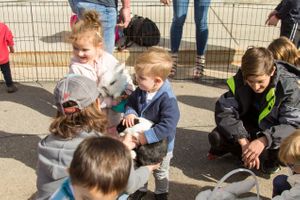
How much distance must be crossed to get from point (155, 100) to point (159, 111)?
75 millimetres

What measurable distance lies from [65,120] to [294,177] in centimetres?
140

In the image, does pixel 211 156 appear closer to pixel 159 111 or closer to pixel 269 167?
pixel 269 167

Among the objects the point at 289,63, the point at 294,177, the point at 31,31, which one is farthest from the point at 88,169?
the point at 31,31

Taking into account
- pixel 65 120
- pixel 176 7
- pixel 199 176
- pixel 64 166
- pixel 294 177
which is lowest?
pixel 199 176

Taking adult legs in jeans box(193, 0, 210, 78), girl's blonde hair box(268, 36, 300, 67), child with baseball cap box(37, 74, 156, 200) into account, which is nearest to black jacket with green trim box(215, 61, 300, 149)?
girl's blonde hair box(268, 36, 300, 67)

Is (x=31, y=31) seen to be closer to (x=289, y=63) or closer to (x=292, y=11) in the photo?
(x=292, y=11)

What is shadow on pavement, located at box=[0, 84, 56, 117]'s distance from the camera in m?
4.60

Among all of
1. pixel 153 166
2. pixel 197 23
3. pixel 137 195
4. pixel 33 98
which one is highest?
pixel 197 23

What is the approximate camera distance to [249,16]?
285 inches

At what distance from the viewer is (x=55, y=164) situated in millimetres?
2264

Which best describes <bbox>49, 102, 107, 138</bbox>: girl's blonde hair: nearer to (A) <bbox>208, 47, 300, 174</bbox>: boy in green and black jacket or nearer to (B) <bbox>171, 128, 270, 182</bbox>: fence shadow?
(A) <bbox>208, 47, 300, 174</bbox>: boy in green and black jacket

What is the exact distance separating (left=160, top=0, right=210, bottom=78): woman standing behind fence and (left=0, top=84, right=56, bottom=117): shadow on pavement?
5.08 ft

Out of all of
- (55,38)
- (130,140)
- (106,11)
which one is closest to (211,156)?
(130,140)

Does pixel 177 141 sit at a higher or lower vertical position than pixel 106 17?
lower
